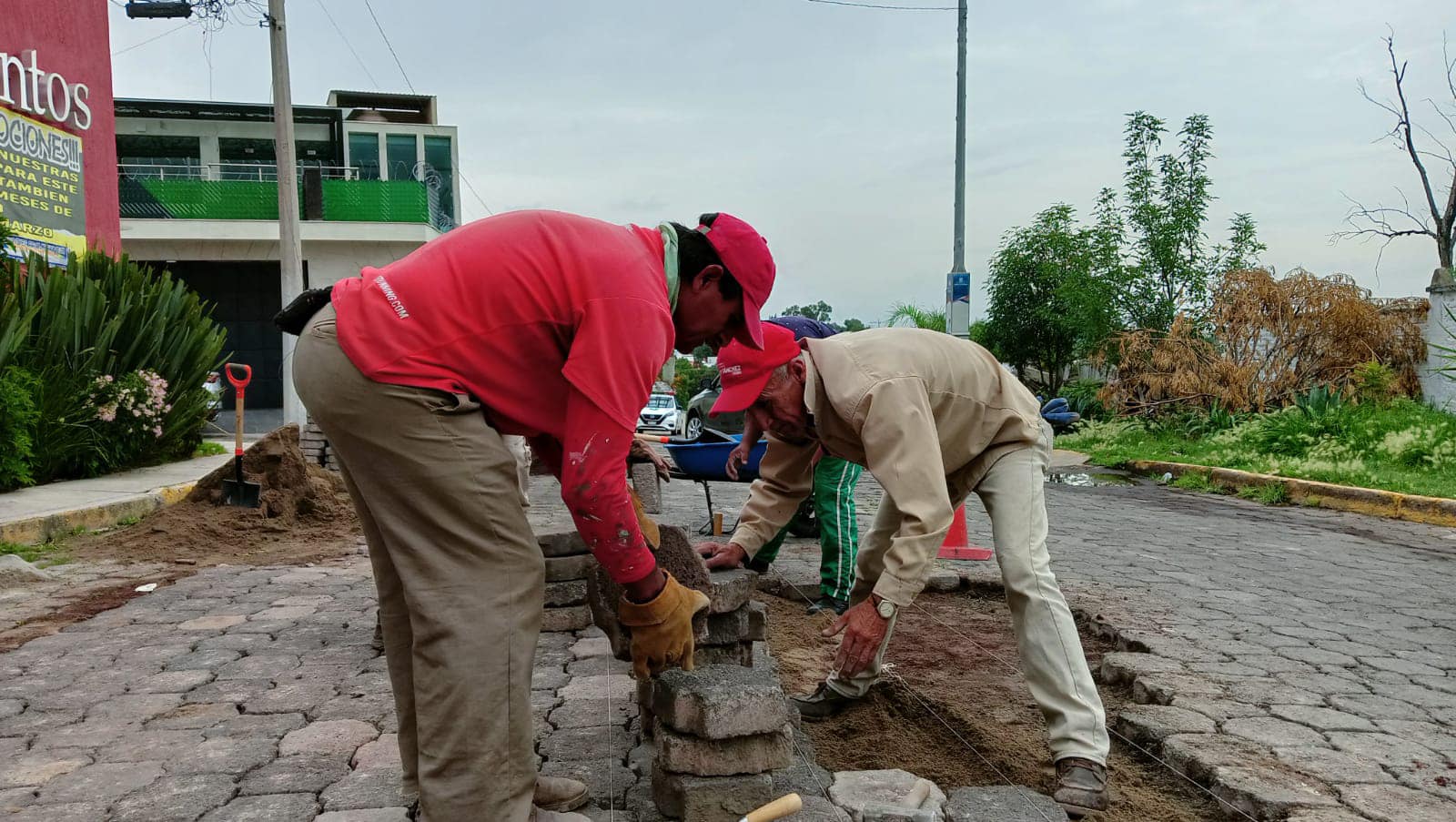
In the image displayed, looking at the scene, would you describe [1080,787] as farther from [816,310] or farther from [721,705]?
[816,310]

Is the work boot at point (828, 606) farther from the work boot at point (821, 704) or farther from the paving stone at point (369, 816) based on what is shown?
the paving stone at point (369, 816)

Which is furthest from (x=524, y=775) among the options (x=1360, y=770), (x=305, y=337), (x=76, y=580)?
(x=76, y=580)

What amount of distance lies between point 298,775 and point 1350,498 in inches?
404

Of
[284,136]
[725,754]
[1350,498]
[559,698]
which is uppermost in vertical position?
[284,136]

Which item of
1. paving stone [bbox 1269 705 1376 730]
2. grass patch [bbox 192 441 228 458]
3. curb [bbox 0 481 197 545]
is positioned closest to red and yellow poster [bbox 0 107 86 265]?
grass patch [bbox 192 441 228 458]

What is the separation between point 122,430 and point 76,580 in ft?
12.7

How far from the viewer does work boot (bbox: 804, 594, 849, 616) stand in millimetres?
5266

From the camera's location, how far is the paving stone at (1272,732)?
131 inches

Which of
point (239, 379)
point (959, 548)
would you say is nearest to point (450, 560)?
point (959, 548)

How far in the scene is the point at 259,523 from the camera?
7.24m

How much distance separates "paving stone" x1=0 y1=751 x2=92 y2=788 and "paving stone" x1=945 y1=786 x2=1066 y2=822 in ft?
8.41

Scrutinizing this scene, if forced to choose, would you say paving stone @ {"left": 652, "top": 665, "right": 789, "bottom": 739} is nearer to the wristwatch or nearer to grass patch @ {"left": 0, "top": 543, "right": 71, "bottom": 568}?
the wristwatch

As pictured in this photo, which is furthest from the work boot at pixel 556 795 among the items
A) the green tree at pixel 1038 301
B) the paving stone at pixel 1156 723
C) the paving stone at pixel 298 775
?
the green tree at pixel 1038 301

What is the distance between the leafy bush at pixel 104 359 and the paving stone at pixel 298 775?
625 centimetres
